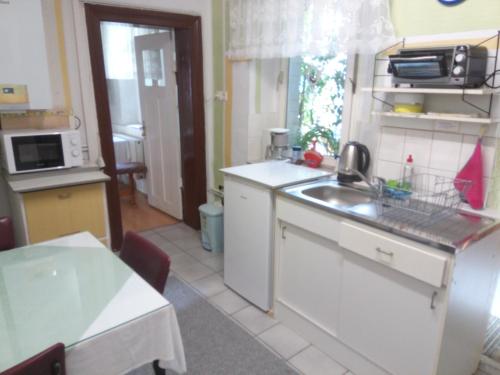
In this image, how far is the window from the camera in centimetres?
282

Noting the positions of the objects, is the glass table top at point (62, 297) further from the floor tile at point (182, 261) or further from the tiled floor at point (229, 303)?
the floor tile at point (182, 261)

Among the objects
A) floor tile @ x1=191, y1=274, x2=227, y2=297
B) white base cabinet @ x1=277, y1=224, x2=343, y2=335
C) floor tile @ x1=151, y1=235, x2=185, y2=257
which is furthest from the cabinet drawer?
floor tile @ x1=151, y1=235, x2=185, y2=257

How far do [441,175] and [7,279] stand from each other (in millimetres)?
2166

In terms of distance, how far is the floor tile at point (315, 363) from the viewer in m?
2.05

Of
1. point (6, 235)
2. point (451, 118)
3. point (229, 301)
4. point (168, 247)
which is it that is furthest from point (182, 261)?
point (451, 118)

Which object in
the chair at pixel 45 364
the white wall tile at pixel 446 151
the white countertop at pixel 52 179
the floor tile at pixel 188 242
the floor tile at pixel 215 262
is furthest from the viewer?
the floor tile at pixel 188 242

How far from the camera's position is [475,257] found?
1642 mm

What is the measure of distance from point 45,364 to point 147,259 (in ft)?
2.44

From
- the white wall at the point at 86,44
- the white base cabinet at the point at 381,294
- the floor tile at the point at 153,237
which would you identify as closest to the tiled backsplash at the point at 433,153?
the white base cabinet at the point at 381,294

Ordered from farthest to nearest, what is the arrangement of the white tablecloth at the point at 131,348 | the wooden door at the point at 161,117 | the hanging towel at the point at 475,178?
the wooden door at the point at 161,117 < the hanging towel at the point at 475,178 < the white tablecloth at the point at 131,348

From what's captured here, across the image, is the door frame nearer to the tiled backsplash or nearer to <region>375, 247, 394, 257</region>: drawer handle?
the tiled backsplash

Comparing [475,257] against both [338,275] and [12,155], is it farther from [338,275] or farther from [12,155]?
[12,155]

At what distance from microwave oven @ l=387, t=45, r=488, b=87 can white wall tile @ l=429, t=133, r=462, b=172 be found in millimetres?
300

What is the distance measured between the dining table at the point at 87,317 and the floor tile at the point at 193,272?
1402 millimetres
